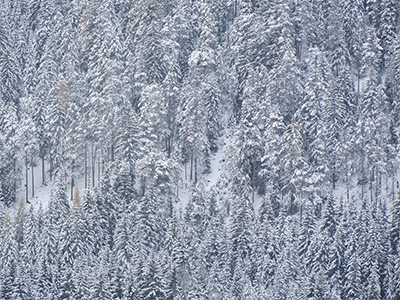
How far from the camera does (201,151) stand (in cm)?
7831

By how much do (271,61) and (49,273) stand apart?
138 ft

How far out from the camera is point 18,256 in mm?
65000

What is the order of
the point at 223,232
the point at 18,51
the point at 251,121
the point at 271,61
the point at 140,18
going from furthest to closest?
the point at 18,51
the point at 140,18
the point at 271,61
the point at 251,121
the point at 223,232

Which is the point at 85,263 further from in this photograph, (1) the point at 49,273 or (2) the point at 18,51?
(2) the point at 18,51

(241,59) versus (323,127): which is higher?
(241,59)

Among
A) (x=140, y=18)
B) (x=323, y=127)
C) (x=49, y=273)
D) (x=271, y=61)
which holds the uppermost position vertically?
(x=140, y=18)

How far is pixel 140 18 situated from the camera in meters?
92.8

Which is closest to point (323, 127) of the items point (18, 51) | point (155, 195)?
point (155, 195)

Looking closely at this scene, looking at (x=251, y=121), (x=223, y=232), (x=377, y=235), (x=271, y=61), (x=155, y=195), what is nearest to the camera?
(x=377, y=235)

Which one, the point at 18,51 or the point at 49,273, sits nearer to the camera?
the point at 49,273

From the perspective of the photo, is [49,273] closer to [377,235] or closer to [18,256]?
[18,256]

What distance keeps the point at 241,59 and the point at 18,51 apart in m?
38.4

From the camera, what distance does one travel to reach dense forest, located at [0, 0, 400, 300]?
58.8 metres

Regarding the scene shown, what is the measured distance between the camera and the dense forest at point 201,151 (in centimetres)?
5884
